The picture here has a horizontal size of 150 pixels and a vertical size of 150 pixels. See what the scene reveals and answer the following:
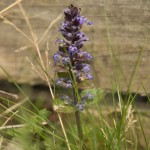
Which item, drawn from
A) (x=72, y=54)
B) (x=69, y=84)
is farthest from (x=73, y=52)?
(x=69, y=84)

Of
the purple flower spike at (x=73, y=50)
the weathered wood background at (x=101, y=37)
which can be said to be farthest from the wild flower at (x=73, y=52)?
the weathered wood background at (x=101, y=37)

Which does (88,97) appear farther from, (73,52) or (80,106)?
(73,52)

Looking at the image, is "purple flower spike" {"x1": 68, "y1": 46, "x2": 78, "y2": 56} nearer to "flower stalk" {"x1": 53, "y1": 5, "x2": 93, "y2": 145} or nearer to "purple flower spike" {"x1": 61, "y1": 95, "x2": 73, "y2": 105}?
"flower stalk" {"x1": 53, "y1": 5, "x2": 93, "y2": 145}

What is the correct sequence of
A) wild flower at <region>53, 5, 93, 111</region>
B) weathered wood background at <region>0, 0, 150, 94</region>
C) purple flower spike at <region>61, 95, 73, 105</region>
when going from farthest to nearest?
weathered wood background at <region>0, 0, 150, 94</region> → purple flower spike at <region>61, 95, 73, 105</region> → wild flower at <region>53, 5, 93, 111</region>

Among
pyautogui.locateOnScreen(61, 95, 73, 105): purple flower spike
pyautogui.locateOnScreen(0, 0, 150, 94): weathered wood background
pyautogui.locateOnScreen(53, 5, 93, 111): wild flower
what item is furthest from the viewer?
pyautogui.locateOnScreen(0, 0, 150, 94): weathered wood background

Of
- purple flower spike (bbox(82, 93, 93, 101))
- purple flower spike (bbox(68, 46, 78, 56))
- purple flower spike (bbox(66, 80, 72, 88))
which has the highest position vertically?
purple flower spike (bbox(68, 46, 78, 56))

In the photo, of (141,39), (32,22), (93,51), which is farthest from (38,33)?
(141,39)

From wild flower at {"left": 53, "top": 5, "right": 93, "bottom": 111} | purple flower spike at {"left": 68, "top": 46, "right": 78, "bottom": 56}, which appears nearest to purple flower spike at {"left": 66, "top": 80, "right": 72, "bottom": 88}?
wild flower at {"left": 53, "top": 5, "right": 93, "bottom": 111}

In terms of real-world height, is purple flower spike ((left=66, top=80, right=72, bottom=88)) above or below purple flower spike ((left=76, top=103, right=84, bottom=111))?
above
